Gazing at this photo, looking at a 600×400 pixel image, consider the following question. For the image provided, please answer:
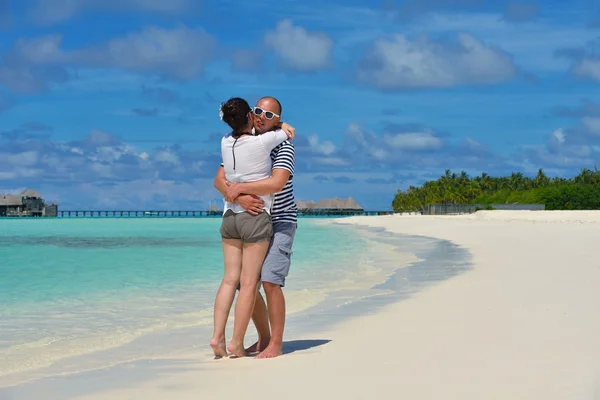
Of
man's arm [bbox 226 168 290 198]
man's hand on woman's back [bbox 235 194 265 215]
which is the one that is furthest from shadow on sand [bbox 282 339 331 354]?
man's arm [bbox 226 168 290 198]

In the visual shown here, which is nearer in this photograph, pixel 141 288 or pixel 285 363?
pixel 285 363

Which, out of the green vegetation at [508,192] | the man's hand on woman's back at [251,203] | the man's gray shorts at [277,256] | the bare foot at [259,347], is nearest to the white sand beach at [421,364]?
the bare foot at [259,347]

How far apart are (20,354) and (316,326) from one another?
2.65 m

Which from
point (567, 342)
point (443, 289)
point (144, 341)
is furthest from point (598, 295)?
point (144, 341)

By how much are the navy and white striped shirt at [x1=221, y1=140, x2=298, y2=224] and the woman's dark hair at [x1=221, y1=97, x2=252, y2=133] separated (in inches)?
12.0

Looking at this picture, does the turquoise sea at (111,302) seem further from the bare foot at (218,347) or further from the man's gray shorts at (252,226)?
the man's gray shorts at (252,226)

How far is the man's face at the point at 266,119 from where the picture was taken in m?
5.54

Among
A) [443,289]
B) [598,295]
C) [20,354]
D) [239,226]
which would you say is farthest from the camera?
[443,289]

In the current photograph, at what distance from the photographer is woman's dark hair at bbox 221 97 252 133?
545cm

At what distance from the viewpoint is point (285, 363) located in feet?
17.6

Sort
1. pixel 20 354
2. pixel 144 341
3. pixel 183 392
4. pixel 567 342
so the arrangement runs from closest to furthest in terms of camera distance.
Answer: pixel 183 392 < pixel 567 342 < pixel 20 354 < pixel 144 341

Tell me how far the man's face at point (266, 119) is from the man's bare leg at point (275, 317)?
108cm

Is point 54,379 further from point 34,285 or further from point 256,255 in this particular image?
point 34,285

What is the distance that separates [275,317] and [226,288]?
0.41 meters
